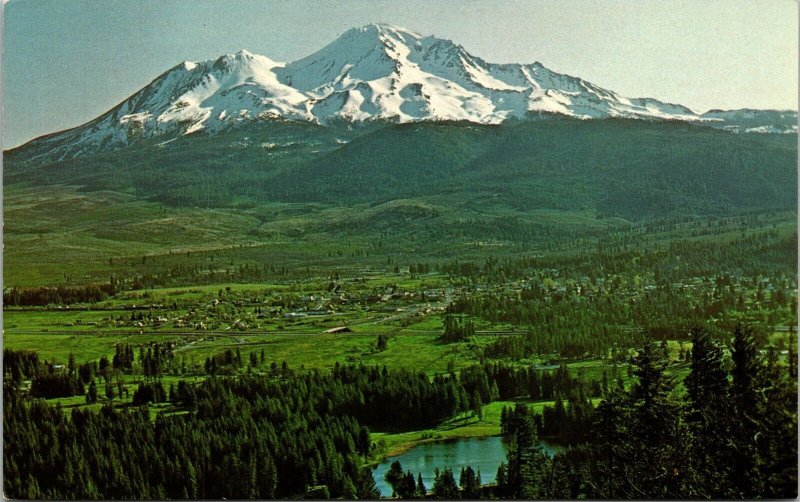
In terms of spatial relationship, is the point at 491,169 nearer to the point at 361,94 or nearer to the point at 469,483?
the point at 361,94

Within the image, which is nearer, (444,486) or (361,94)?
(444,486)

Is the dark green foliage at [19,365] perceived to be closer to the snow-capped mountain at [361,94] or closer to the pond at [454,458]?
the snow-capped mountain at [361,94]

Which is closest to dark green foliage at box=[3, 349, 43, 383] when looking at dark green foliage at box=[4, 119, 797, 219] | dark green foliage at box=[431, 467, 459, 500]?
dark green foliage at box=[4, 119, 797, 219]

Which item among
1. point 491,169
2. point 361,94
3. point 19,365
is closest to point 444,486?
point 19,365

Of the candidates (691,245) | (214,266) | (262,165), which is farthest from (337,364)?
(262,165)

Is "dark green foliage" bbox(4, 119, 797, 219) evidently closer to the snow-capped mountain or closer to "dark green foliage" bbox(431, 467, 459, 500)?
the snow-capped mountain

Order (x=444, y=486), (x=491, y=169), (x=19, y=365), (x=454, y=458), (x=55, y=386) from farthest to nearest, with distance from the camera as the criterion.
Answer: (x=491, y=169)
(x=55, y=386)
(x=19, y=365)
(x=454, y=458)
(x=444, y=486)

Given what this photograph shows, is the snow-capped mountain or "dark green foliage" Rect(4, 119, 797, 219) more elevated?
the snow-capped mountain
